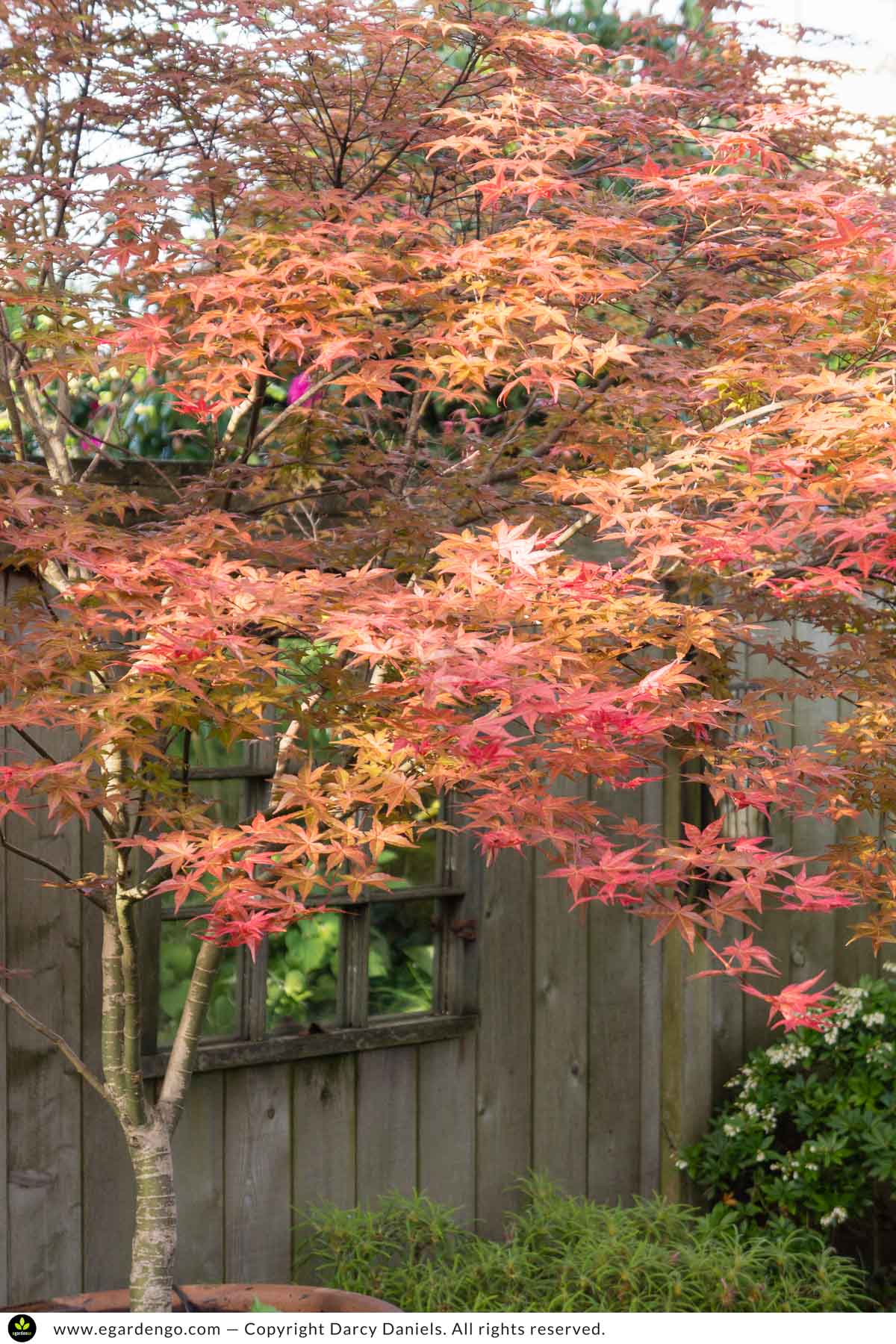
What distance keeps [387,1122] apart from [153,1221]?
3.58 ft

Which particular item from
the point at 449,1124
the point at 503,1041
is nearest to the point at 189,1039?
the point at 449,1124

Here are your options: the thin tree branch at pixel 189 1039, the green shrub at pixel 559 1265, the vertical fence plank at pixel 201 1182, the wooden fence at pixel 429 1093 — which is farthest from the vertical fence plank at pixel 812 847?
the thin tree branch at pixel 189 1039

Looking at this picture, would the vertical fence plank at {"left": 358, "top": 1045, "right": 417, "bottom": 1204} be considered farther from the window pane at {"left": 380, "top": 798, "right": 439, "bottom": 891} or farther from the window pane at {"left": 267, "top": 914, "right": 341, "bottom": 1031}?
the window pane at {"left": 380, "top": 798, "right": 439, "bottom": 891}

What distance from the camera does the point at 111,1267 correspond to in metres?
3.23

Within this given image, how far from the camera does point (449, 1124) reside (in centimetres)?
380

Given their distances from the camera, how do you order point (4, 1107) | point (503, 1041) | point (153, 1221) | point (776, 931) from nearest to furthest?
point (153, 1221), point (4, 1107), point (503, 1041), point (776, 931)

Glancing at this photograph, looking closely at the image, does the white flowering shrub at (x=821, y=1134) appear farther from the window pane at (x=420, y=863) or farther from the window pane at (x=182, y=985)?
the window pane at (x=182, y=985)

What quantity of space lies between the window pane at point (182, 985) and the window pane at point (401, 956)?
41cm

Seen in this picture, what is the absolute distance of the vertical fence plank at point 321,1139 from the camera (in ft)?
11.6

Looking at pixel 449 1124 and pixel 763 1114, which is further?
pixel 763 1114

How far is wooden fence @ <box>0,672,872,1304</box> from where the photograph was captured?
10.3 ft

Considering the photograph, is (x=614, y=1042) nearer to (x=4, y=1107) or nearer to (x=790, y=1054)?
(x=790, y=1054)

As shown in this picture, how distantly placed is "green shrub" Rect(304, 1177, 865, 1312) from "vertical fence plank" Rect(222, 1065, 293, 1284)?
93 mm

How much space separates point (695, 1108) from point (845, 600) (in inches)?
77.5
